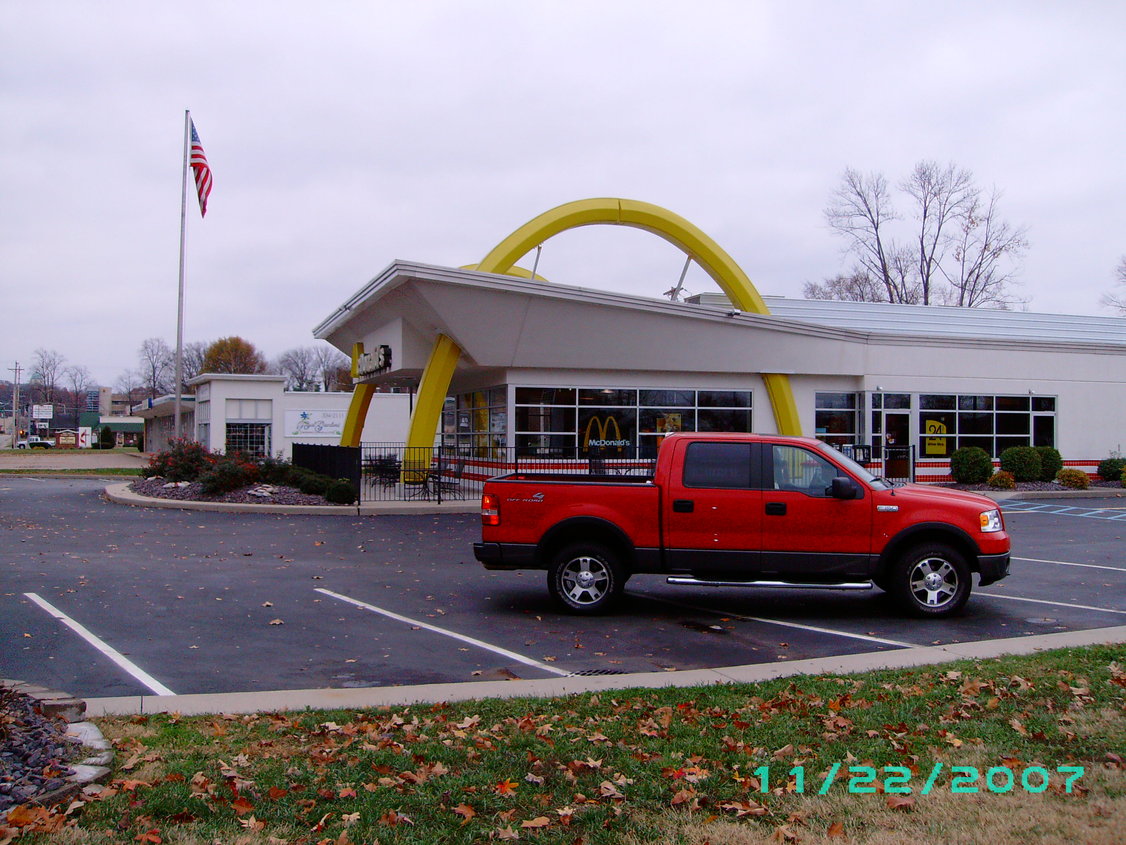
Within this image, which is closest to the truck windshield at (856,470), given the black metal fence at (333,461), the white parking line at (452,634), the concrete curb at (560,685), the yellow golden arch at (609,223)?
the concrete curb at (560,685)

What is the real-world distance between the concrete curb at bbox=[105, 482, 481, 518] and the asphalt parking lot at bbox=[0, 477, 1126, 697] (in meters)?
4.93

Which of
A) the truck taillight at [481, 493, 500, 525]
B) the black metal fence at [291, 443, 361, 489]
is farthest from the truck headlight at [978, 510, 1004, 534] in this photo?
the black metal fence at [291, 443, 361, 489]

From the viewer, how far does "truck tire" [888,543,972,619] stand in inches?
408

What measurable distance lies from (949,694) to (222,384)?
4598 cm

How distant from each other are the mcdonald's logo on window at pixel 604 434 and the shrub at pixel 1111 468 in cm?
1593

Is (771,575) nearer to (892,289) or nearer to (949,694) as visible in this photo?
(949,694)

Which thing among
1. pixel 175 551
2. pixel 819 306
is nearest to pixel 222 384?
pixel 819 306

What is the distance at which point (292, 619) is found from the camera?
10.2m

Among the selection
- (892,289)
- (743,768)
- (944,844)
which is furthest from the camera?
(892,289)

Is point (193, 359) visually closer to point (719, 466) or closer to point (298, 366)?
point (298, 366)

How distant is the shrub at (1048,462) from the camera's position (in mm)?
30656

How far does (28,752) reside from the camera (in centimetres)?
512

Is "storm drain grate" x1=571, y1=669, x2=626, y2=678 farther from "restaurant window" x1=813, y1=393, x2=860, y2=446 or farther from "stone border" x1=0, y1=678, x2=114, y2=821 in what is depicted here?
"restaurant window" x1=813, y1=393, x2=860, y2=446

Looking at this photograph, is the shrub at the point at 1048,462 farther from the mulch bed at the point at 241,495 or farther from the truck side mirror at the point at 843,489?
the truck side mirror at the point at 843,489
